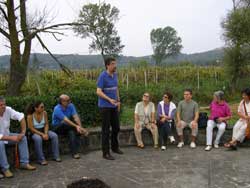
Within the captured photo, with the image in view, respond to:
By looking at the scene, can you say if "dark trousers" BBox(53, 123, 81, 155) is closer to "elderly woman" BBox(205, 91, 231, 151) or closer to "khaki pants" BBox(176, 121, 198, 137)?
"khaki pants" BBox(176, 121, 198, 137)

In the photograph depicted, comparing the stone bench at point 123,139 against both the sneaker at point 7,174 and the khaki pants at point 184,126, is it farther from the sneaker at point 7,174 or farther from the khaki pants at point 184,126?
the sneaker at point 7,174

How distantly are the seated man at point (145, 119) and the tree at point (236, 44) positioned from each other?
36.5 feet

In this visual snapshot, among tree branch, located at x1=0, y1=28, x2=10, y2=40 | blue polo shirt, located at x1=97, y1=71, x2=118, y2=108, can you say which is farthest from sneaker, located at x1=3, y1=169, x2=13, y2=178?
tree branch, located at x1=0, y1=28, x2=10, y2=40

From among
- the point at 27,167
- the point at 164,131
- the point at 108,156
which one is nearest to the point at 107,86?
Answer: the point at 108,156

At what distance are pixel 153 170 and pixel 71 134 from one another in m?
1.65

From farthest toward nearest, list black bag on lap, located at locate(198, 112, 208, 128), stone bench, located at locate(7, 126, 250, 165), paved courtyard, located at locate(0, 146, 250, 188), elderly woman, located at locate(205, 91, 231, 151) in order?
black bag on lap, located at locate(198, 112, 208, 128)
elderly woman, located at locate(205, 91, 231, 151)
stone bench, located at locate(7, 126, 250, 165)
paved courtyard, located at locate(0, 146, 250, 188)

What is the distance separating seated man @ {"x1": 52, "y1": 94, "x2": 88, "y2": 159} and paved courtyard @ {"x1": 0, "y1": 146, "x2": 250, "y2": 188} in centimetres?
28

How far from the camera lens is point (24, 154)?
575cm

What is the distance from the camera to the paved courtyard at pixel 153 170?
16.4 ft

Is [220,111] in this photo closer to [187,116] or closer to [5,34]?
[187,116]

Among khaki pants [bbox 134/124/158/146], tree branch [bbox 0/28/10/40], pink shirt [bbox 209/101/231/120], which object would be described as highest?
tree branch [bbox 0/28/10/40]

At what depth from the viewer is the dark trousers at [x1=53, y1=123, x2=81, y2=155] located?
640 centimetres

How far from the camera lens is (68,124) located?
642 cm

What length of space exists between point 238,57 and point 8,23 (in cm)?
1108
